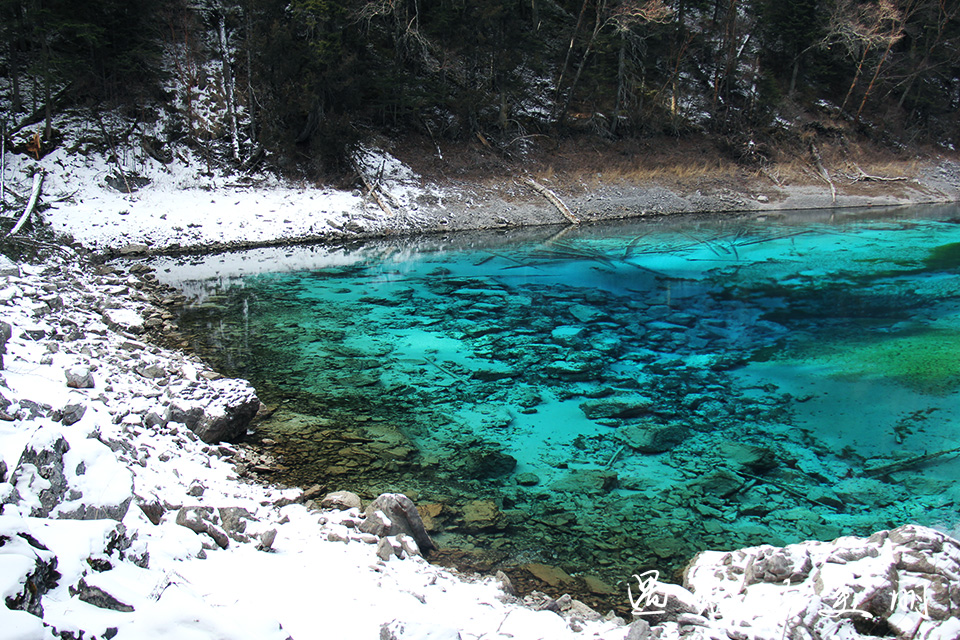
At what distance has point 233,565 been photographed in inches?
121

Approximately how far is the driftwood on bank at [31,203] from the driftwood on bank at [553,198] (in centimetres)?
1417

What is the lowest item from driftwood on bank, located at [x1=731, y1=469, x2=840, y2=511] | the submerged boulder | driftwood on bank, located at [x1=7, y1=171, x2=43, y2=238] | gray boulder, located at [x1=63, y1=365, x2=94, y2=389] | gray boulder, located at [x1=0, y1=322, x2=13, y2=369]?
driftwood on bank, located at [x1=7, y1=171, x2=43, y2=238]

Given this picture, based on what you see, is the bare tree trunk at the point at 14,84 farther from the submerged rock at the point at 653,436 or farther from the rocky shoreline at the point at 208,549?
the submerged rock at the point at 653,436

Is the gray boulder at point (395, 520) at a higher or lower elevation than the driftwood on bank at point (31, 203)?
higher

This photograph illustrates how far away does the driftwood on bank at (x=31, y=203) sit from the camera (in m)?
12.5

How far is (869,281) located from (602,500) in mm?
10261

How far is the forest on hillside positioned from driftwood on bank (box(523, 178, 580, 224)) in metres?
2.54

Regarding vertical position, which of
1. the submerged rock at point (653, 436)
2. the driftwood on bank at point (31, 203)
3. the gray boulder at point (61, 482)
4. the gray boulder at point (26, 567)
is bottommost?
the driftwood on bank at point (31, 203)

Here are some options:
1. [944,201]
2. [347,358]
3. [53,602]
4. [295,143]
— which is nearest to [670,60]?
[944,201]

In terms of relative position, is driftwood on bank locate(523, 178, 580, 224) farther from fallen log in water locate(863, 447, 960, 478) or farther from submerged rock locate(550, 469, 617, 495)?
submerged rock locate(550, 469, 617, 495)

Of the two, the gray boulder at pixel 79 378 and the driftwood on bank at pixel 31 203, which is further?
the driftwood on bank at pixel 31 203

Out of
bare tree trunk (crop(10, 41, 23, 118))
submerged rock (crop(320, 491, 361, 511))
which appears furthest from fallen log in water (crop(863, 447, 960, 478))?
bare tree trunk (crop(10, 41, 23, 118))

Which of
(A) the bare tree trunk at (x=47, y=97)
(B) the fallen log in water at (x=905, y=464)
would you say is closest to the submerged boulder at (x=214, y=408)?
(B) the fallen log in water at (x=905, y=464)

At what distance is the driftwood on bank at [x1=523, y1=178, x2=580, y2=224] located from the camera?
19831mm
